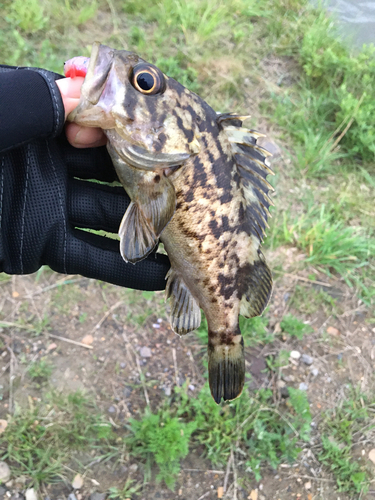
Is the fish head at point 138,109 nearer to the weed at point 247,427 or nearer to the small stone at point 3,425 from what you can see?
the weed at point 247,427

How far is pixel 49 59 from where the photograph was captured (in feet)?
12.1

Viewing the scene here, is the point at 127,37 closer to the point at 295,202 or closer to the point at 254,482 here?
the point at 295,202

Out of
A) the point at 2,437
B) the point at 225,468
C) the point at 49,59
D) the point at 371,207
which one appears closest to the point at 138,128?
the point at 2,437

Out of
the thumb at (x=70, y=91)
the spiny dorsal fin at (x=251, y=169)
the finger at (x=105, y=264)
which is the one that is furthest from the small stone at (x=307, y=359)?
the thumb at (x=70, y=91)

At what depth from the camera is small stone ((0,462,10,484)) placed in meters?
2.32

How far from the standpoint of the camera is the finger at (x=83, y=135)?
75.1 inches

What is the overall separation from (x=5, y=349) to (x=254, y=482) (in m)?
1.94

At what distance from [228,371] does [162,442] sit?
0.65 m

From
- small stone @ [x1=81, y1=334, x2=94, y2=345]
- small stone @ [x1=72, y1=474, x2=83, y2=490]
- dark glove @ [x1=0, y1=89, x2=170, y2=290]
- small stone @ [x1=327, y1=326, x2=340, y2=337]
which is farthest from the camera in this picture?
small stone @ [x1=327, y1=326, x2=340, y2=337]

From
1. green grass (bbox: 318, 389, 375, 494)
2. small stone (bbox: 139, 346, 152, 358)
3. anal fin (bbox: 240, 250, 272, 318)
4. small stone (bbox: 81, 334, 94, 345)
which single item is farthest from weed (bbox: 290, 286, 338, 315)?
small stone (bbox: 81, 334, 94, 345)

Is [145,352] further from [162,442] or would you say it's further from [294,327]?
[294,327]

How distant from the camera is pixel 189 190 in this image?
198 centimetres

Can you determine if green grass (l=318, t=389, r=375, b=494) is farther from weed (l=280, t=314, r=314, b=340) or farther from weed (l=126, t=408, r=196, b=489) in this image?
weed (l=126, t=408, r=196, b=489)

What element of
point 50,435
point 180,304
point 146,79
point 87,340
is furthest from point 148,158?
point 50,435
